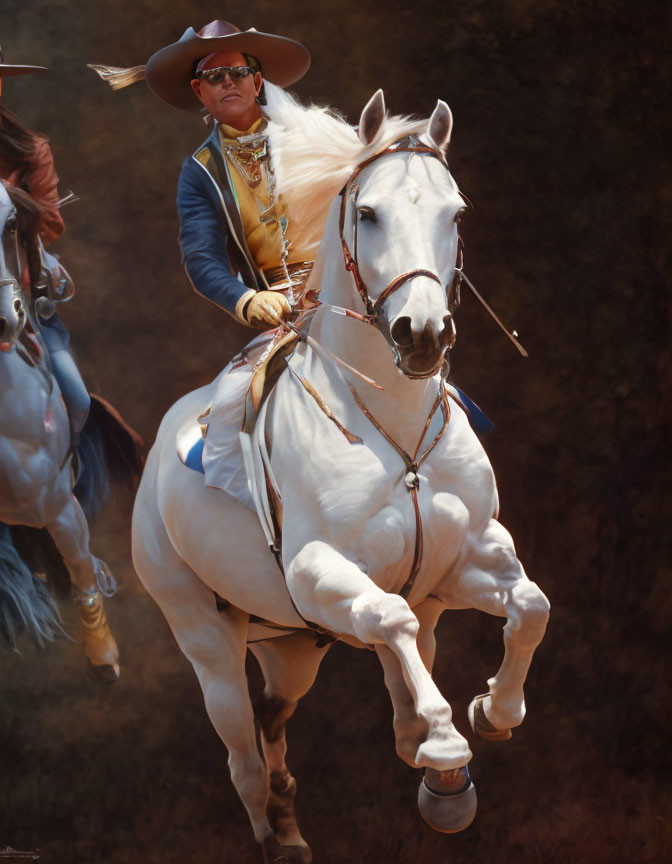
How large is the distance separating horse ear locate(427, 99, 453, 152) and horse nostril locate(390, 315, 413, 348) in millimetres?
635

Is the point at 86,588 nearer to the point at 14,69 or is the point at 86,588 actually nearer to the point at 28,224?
the point at 28,224

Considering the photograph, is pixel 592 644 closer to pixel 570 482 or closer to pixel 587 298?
pixel 570 482

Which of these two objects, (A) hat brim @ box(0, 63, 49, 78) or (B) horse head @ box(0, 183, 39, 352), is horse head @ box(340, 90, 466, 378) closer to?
(B) horse head @ box(0, 183, 39, 352)

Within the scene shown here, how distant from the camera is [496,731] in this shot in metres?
4.25

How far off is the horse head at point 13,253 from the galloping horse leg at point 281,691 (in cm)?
151

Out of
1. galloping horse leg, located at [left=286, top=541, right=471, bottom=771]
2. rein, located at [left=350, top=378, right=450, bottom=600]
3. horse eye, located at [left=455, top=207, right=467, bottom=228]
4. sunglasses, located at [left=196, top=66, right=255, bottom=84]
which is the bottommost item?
galloping horse leg, located at [left=286, top=541, right=471, bottom=771]

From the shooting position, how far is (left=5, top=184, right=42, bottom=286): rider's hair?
5.66 meters

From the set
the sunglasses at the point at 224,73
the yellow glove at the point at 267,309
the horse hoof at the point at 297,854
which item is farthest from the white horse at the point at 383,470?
the horse hoof at the point at 297,854

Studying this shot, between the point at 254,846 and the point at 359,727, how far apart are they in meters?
0.67

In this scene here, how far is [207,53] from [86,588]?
7.39 ft

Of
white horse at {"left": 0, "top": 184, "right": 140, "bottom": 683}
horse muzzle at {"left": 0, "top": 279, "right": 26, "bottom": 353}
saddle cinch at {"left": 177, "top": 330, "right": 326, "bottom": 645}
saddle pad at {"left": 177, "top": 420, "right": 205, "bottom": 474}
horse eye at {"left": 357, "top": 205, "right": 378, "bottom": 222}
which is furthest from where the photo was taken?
white horse at {"left": 0, "top": 184, "right": 140, "bottom": 683}

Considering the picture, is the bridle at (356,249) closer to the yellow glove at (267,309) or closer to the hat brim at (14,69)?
the yellow glove at (267,309)

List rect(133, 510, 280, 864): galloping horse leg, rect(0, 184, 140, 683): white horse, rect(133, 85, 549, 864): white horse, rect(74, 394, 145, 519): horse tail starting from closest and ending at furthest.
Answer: rect(133, 85, 549, 864): white horse, rect(133, 510, 280, 864): galloping horse leg, rect(0, 184, 140, 683): white horse, rect(74, 394, 145, 519): horse tail
